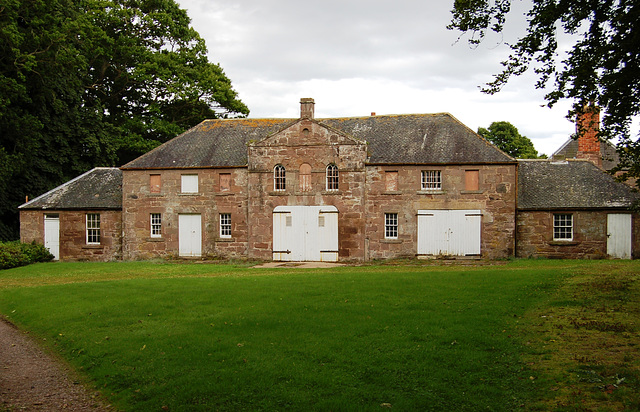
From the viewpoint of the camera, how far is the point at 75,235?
32.3 m

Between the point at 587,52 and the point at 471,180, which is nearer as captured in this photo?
the point at 587,52

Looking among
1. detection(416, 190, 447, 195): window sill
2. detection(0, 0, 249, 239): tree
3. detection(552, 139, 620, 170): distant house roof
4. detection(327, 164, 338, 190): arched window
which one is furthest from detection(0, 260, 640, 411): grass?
detection(552, 139, 620, 170): distant house roof

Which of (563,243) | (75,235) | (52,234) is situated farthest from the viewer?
(52,234)

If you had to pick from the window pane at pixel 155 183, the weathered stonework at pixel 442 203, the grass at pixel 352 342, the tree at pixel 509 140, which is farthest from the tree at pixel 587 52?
the tree at pixel 509 140

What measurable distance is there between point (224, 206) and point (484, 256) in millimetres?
14816

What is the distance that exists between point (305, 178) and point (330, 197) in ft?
5.85

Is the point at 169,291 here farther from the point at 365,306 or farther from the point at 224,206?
the point at 224,206

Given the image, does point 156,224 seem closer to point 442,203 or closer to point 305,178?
point 305,178

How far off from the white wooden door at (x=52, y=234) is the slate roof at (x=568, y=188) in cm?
2682

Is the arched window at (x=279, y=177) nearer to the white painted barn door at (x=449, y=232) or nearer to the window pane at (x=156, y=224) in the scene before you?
the window pane at (x=156, y=224)

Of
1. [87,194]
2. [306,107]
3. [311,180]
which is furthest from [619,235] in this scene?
[87,194]

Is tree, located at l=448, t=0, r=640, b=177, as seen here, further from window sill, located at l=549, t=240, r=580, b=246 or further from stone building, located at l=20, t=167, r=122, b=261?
stone building, located at l=20, t=167, r=122, b=261

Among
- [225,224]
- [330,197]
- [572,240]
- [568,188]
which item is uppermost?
[568,188]

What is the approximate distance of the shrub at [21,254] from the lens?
2862 centimetres
